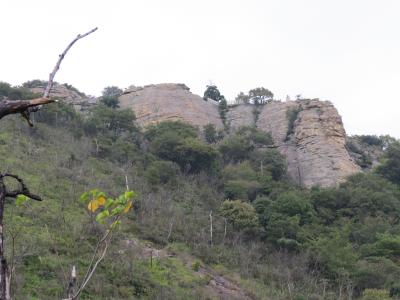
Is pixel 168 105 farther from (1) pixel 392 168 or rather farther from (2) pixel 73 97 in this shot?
(1) pixel 392 168

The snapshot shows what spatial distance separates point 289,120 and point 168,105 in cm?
822

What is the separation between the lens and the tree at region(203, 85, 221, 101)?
157 ft

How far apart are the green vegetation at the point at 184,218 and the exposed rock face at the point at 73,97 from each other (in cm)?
568

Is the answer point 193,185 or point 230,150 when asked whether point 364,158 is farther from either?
point 193,185

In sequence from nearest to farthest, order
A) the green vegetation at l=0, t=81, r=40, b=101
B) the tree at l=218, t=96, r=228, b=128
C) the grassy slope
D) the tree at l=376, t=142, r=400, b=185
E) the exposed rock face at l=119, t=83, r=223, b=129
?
the grassy slope → the green vegetation at l=0, t=81, r=40, b=101 → the tree at l=376, t=142, r=400, b=185 → the exposed rock face at l=119, t=83, r=223, b=129 → the tree at l=218, t=96, r=228, b=128

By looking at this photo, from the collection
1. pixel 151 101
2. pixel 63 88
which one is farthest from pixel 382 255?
pixel 63 88

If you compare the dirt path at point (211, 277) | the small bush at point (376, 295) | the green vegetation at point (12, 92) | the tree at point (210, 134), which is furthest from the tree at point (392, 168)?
the green vegetation at point (12, 92)

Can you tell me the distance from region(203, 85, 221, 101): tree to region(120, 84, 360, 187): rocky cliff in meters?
2.61

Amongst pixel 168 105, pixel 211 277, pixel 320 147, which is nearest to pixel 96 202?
pixel 211 277

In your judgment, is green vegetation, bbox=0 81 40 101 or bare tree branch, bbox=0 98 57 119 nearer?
bare tree branch, bbox=0 98 57 119

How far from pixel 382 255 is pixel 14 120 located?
17.9 metres

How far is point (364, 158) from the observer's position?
3888cm

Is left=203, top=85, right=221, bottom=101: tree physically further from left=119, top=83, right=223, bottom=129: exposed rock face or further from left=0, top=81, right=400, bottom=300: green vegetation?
left=0, top=81, right=400, bottom=300: green vegetation

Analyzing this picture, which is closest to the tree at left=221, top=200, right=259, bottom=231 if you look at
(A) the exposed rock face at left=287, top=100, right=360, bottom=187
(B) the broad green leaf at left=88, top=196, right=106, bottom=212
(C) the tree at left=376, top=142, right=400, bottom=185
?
(A) the exposed rock face at left=287, top=100, right=360, bottom=187
